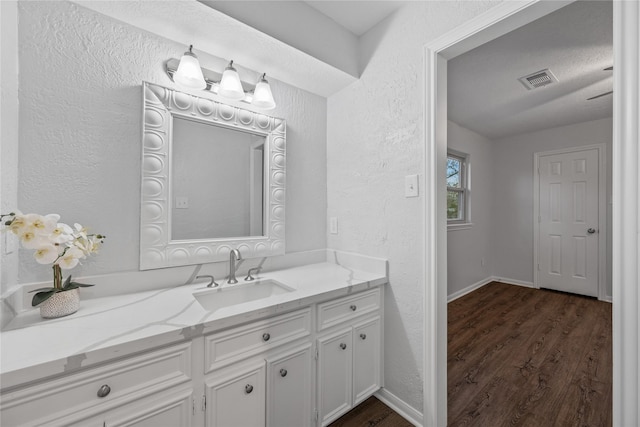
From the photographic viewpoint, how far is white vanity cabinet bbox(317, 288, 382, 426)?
1386 mm

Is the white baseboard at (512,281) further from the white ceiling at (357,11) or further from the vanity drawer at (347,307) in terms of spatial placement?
the white ceiling at (357,11)

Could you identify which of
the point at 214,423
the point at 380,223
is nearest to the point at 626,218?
the point at 380,223

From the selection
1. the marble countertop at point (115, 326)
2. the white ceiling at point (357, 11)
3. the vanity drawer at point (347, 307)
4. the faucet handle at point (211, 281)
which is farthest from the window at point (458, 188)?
the faucet handle at point (211, 281)

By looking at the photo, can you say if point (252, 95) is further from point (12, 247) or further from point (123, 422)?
point (123, 422)

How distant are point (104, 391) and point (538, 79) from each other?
3.63 meters

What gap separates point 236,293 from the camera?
1.52 meters

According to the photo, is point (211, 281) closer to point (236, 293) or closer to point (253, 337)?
point (236, 293)

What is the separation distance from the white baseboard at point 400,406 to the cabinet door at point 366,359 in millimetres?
77

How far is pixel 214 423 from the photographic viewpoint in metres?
1.05

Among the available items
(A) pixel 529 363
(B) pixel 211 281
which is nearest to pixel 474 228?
(A) pixel 529 363

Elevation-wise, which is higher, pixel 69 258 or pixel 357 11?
pixel 357 11

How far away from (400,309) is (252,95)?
5.25 ft

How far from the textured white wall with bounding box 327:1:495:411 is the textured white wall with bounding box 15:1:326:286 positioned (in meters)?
1.16

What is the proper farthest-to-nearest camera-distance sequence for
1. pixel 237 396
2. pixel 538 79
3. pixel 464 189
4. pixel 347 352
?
pixel 464 189 < pixel 538 79 < pixel 347 352 < pixel 237 396
